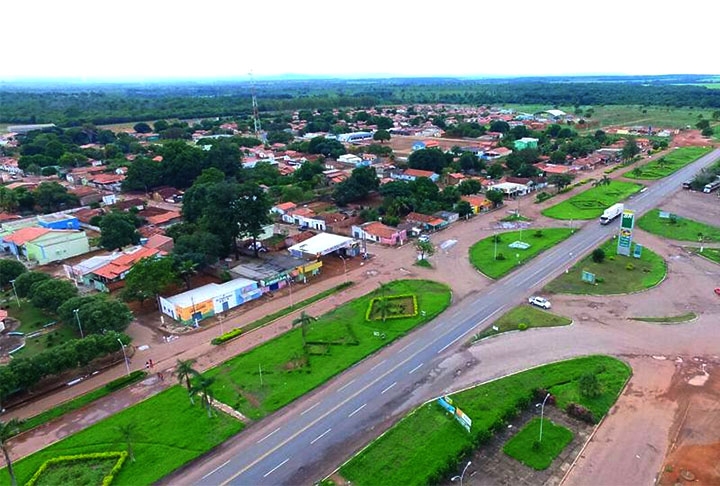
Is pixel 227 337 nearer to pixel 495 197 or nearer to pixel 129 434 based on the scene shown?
pixel 129 434

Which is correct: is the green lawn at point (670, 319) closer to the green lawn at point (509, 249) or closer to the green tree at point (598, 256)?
the green tree at point (598, 256)

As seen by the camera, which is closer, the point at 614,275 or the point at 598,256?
the point at 614,275

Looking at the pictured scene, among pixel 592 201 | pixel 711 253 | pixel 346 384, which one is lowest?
pixel 346 384

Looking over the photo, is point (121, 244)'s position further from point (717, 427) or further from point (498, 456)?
point (717, 427)

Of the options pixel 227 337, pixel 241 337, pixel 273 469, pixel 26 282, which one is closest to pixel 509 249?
pixel 241 337

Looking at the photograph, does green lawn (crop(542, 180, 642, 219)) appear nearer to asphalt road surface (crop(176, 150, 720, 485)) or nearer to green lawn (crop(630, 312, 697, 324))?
asphalt road surface (crop(176, 150, 720, 485))

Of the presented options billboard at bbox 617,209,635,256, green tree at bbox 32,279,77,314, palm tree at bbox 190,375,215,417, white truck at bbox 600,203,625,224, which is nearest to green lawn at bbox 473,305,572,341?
billboard at bbox 617,209,635,256

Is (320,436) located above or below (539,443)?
below
